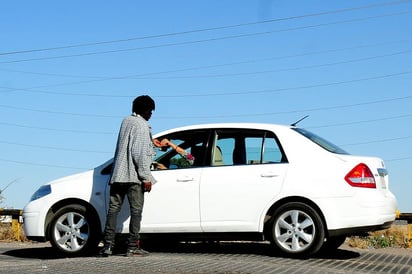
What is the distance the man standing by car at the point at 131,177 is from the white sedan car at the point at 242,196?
41cm

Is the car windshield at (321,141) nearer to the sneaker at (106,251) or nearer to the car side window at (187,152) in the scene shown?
the car side window at (187,152)

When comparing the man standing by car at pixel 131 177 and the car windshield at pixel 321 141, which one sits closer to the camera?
the man standing by car at pixel 131 177

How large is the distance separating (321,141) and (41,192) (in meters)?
4.03

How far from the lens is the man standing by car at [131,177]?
9.16 meters

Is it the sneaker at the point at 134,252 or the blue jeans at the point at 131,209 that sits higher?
the blue jeans at the point at 131,209

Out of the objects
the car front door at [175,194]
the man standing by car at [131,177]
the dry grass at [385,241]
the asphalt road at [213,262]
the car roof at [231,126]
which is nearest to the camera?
the asphalt road at [213,262]

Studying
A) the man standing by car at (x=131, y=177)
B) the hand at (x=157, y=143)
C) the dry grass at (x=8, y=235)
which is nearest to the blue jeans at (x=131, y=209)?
the man standing by car at (x=131, y=177)

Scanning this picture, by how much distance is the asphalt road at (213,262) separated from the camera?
774 cm

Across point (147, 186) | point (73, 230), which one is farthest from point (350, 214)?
point (73, 230)

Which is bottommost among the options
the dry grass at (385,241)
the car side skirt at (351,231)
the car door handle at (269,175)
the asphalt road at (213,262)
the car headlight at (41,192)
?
the asphalt road at (213,262)

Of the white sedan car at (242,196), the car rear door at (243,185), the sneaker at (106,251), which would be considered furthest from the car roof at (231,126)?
the sneaker at (106,251)

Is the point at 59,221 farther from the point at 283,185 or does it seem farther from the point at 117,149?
the point at 283,185

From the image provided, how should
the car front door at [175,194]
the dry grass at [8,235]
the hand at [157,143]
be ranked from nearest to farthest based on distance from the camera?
1. the car front door at [175,194]
2. the hand at [157,143]
3. the dry grass at [8,235]

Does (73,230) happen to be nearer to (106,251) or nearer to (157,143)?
(106,251)
